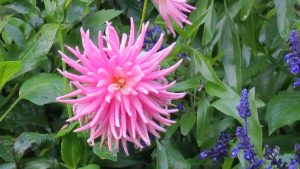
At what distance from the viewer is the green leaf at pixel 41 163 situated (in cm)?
145

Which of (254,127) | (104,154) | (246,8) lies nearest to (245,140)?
(254,127)

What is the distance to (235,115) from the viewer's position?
55.6 inches

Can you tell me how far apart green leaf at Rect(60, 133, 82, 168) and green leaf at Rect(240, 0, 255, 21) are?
483mm

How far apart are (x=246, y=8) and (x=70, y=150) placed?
52 centimetres

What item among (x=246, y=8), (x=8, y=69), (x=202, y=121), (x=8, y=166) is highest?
(x=246, y=8)

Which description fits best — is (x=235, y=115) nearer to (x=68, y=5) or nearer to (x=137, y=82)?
(x=137, y=82)

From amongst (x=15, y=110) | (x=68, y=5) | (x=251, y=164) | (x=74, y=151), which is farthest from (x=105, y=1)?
(x=251, y=164)

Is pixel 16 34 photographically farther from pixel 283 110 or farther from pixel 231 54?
pixel 283 110

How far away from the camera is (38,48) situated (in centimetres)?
155

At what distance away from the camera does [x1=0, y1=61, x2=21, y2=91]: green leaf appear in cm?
139

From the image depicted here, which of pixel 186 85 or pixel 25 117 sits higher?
pixel 186 85

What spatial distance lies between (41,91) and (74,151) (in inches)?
6.4

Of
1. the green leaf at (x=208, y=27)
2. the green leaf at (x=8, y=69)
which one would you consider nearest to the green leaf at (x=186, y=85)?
the green leaf at (x=208, y=27)

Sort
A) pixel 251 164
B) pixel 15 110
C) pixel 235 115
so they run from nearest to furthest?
pixel 251 164
pixel 235 115
pixel 15 110
